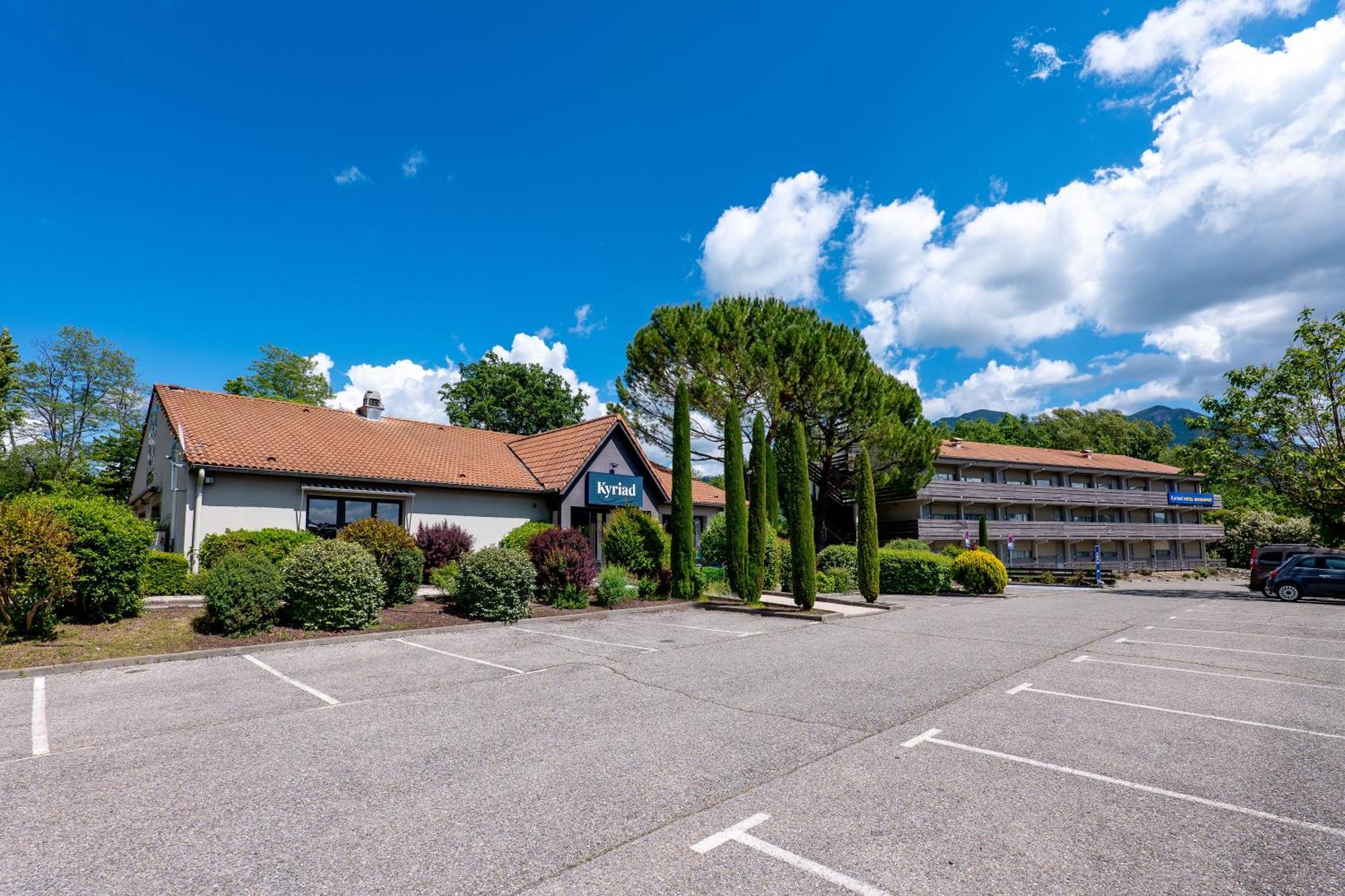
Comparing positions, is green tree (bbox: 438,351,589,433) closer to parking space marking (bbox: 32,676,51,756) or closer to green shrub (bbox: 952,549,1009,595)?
green shrub (bbox: 952,549,1009,595)

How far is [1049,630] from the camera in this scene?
1350 centimetres

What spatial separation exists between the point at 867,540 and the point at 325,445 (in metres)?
16.9

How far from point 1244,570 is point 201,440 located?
60689 millimetres

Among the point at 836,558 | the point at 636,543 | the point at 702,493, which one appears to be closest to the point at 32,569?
the point at 636,543

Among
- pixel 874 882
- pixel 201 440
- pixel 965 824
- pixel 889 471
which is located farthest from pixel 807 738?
pixel 889 471

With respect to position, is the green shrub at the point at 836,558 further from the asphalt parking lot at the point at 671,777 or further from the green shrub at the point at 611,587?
the asphalt parking lot at the point at 671,777

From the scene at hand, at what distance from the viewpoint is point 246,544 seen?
590 inches

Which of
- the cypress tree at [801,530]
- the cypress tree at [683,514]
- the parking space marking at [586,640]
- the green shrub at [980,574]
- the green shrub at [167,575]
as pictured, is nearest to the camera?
the parking space marking at [586,640]

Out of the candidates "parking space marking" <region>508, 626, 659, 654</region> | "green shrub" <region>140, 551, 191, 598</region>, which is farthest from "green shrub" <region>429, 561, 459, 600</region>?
"green shrub" <region>140, 551, 191, 598</region>

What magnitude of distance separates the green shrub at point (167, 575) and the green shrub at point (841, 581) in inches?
760

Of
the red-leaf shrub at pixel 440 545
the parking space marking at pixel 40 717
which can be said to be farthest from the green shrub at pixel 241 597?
the red-leaf shrub at pixel 440 545

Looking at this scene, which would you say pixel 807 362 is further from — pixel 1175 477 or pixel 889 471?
pixel 1175 477

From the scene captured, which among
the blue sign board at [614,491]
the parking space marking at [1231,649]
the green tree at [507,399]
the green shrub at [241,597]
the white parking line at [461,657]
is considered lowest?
the parking space marking at [1231,649]

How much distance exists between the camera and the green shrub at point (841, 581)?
77.8ft
